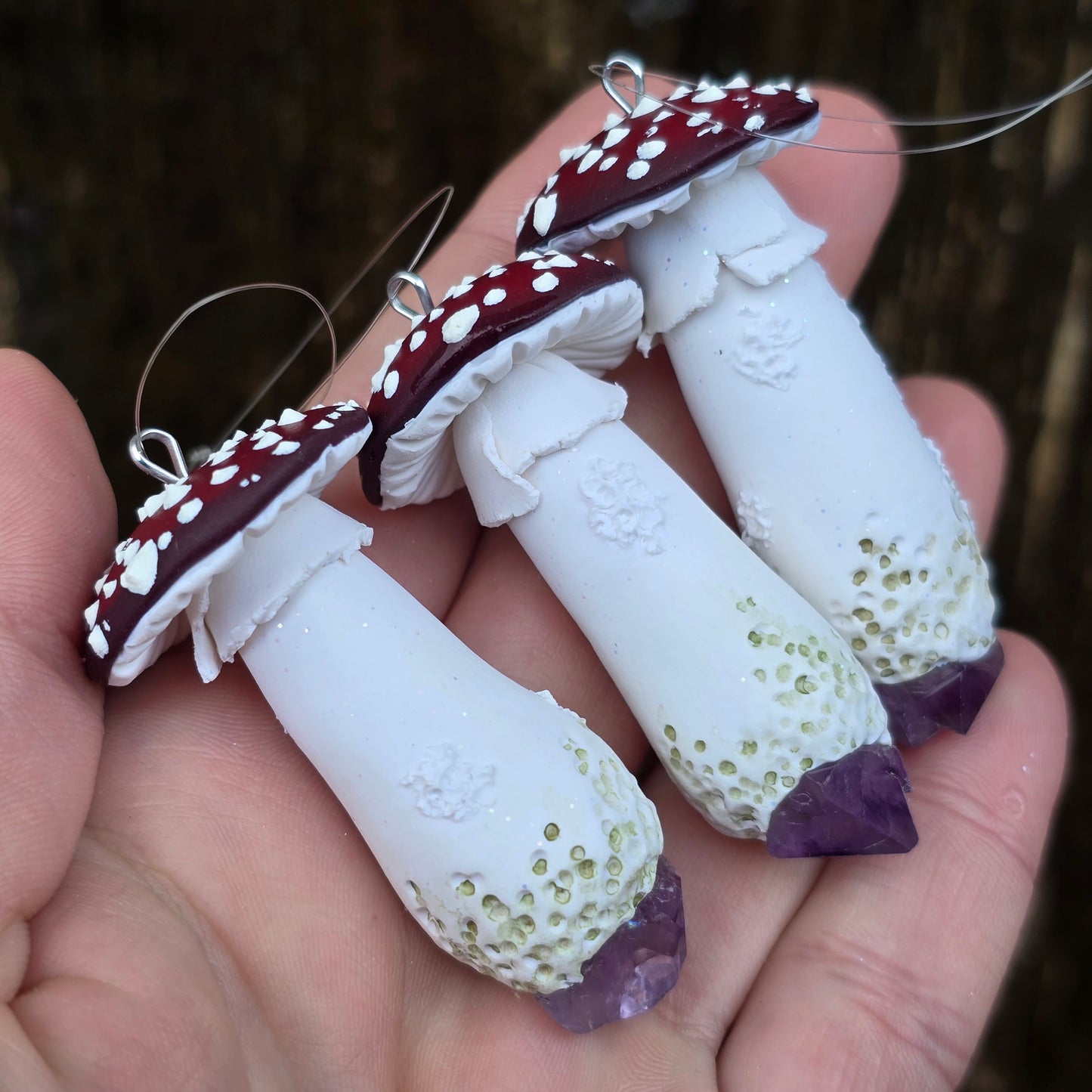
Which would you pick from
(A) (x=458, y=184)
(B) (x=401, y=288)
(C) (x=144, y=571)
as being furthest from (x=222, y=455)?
(A) (x=458, y=184)

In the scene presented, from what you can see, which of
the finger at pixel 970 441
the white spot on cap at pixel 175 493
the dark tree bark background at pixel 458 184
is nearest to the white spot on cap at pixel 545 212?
the white spot on cap at pixel 175 493

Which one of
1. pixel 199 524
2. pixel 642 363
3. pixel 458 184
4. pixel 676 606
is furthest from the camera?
pixel 458 184

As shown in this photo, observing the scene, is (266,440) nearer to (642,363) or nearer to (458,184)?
(642,363)

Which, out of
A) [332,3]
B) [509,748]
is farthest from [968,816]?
[332,3]

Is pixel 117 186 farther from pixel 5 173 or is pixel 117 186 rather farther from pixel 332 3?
pixel 332 3

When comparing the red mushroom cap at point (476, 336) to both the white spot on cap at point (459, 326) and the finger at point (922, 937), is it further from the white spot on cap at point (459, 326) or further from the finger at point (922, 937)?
the finger at point (922, 937)

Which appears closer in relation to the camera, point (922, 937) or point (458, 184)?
point (922, 937)
